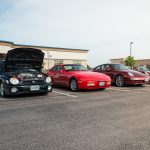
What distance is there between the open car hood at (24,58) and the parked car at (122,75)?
4619 millimetres

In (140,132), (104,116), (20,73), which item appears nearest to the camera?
(140,132)

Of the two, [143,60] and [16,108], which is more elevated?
[143,60]

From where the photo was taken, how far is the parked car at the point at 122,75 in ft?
37.7

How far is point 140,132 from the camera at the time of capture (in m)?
3.97

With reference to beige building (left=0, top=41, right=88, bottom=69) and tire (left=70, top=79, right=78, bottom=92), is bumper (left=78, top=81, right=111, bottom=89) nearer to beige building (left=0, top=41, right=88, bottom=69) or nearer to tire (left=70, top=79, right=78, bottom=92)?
tire (left=70, top=79, right=78, bottom=92)

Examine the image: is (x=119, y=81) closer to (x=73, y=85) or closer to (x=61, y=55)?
(x=73, y=85)

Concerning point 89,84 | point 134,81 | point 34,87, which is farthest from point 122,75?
point 34,87

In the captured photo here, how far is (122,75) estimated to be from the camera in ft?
39.0

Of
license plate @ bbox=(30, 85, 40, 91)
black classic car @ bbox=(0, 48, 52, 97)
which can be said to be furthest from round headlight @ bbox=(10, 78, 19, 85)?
license plate @ bbox=(30, 85, 40, 91)

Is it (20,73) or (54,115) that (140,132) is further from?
(20,73)

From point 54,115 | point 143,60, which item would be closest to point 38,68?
point 54,115

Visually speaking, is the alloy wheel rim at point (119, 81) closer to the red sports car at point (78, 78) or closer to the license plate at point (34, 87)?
the red sports car at point (78, 78)

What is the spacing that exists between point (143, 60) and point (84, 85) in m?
61.2

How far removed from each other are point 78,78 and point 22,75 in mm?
2401
